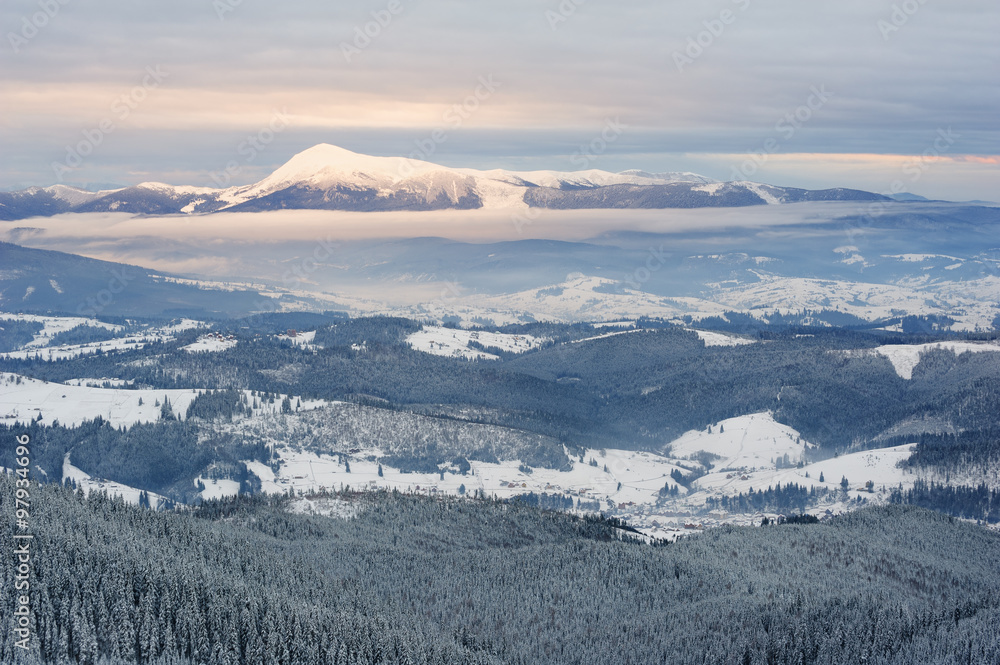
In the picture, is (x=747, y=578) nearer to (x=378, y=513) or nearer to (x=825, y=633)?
(x=825, y=633)

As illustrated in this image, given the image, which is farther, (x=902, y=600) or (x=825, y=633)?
(x=902, y=600)

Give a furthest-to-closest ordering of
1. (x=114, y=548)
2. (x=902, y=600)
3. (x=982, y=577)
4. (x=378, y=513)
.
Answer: (x=378, y=513) → (x=982, y=577) → (x=902, y=600) → (x=114, y=548)

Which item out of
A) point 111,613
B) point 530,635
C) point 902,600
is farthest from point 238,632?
point 902,600
